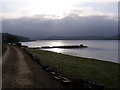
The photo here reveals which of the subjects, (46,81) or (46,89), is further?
(46,81)

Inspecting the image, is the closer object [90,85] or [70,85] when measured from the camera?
[90,85]

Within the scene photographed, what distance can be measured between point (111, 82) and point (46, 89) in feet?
19.0

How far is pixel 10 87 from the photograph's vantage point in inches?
468

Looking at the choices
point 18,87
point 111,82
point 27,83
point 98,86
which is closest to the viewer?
point 98,86

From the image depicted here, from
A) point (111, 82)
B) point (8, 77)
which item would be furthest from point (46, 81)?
point (111, 82)

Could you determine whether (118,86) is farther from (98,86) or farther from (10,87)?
(10,87)

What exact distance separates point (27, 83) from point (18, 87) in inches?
44.7

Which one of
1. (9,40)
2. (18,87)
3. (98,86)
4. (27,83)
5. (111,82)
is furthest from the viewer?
(9,40)

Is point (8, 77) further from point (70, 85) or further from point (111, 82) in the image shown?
point (111, 82)

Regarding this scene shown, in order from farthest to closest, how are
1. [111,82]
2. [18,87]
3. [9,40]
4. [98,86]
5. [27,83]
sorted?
[9,40], [111,82], [27,83], [18,87], [98,86]

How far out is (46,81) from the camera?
13.5m

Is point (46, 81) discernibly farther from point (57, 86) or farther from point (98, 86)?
point (98, 86)

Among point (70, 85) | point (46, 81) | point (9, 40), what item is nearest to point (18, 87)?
point (46, 81)

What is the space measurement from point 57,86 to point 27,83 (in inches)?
96.1
